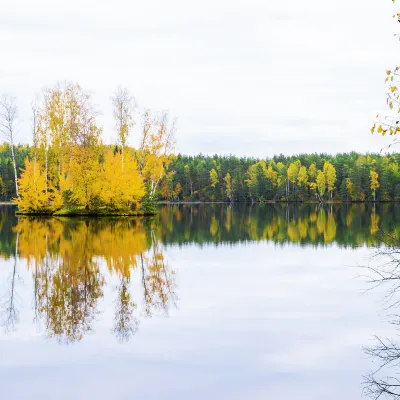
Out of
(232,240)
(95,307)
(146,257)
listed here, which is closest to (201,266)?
Result: (146,257)

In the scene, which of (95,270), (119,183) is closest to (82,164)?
(119,183)

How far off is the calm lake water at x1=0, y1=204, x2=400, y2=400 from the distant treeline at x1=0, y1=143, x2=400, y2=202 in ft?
292

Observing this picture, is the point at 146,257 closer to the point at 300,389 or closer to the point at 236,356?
the point at 236,356

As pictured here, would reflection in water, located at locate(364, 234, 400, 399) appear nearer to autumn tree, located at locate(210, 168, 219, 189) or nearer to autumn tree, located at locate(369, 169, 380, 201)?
autumn tree, located at locate(369, 169, 380, 201)

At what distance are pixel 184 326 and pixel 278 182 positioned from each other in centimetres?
11020

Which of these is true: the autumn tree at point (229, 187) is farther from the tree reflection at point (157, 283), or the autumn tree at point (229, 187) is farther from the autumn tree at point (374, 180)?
the tree reflection at point (157, 283)

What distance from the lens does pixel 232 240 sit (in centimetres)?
2531

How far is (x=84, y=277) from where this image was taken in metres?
14.4

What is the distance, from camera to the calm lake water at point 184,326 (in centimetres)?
729

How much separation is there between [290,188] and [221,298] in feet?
356

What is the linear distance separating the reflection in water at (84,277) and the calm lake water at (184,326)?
4cm

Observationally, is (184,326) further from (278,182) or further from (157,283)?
(278,182)

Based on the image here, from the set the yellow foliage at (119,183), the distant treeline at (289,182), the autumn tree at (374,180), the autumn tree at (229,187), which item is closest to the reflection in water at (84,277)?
the yellow foliage at (119,183)

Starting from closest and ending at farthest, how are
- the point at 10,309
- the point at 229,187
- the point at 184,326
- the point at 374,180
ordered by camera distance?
the point at 184,326 < the point at 10,309 < the point at 374,180 < the point at 229,187
